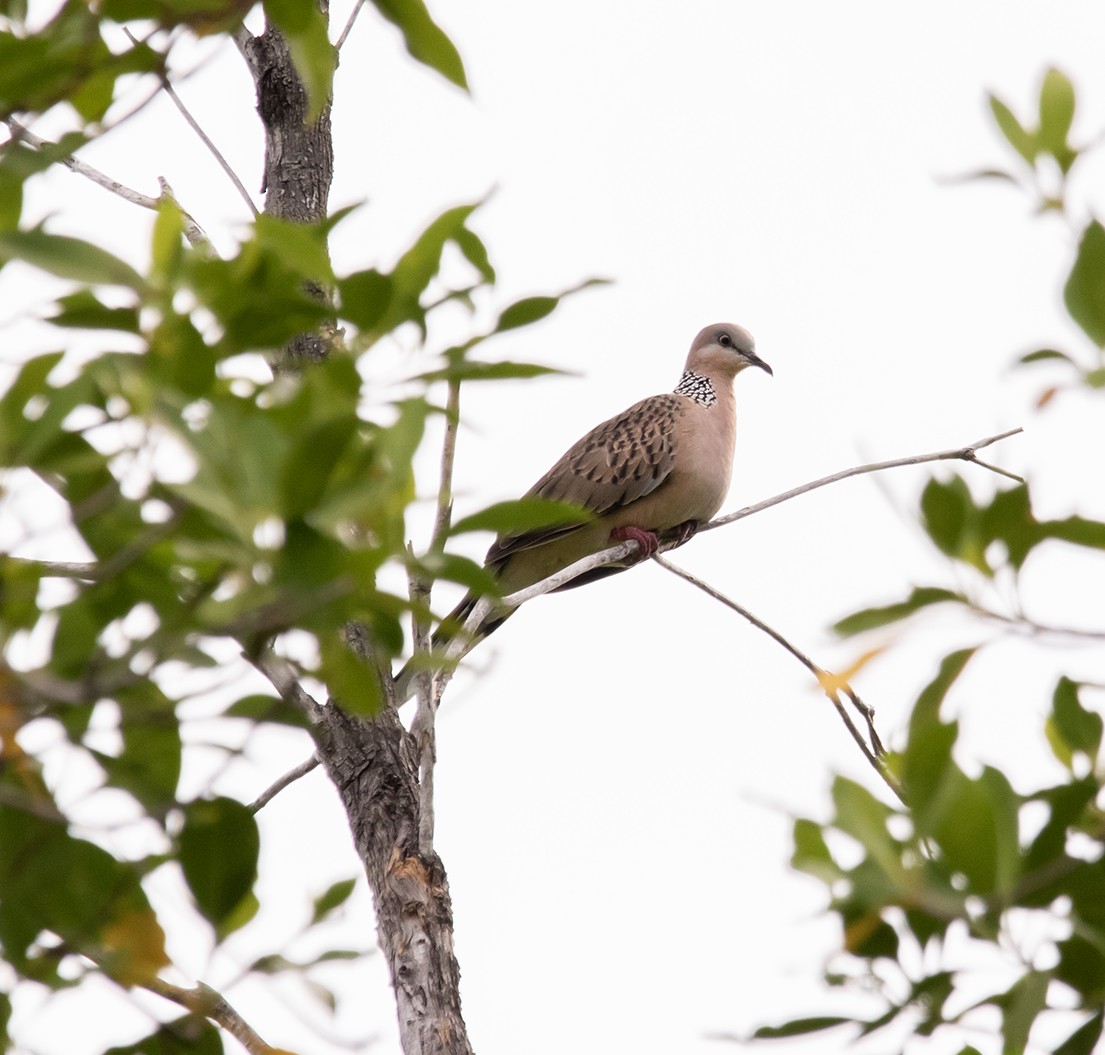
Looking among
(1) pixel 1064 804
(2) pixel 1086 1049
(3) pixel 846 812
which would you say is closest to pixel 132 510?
(3) pixel 846 812

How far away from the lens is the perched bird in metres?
6.89

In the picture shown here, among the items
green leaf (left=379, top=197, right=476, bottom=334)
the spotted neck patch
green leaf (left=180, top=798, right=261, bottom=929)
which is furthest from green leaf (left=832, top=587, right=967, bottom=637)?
the spotted neck patch

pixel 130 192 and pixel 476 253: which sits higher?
pixel 130 192

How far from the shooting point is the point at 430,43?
54.5 inches

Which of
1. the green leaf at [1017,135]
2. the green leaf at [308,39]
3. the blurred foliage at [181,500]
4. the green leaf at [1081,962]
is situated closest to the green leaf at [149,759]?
the blurred foliage at [181,500]

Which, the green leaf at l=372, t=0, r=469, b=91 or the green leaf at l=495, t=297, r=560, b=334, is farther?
the green leaf at l=495, t=297, r=560, b=334

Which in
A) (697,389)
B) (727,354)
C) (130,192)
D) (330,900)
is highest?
(727,354)

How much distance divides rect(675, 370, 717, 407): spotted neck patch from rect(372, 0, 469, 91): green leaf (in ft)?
21.1

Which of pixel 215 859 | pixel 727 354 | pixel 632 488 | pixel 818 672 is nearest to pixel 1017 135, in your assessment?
pixel 215 859

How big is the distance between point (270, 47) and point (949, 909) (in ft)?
11.1

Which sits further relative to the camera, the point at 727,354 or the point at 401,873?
the point at 727,354

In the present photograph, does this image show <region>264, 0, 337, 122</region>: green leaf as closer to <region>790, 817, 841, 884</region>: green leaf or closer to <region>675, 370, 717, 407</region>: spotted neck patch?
<region>790, 817, 841, 884</region>: green leaf

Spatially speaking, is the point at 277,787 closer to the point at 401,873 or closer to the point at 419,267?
the point at 401,873

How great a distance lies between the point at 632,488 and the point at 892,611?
5.60 m
